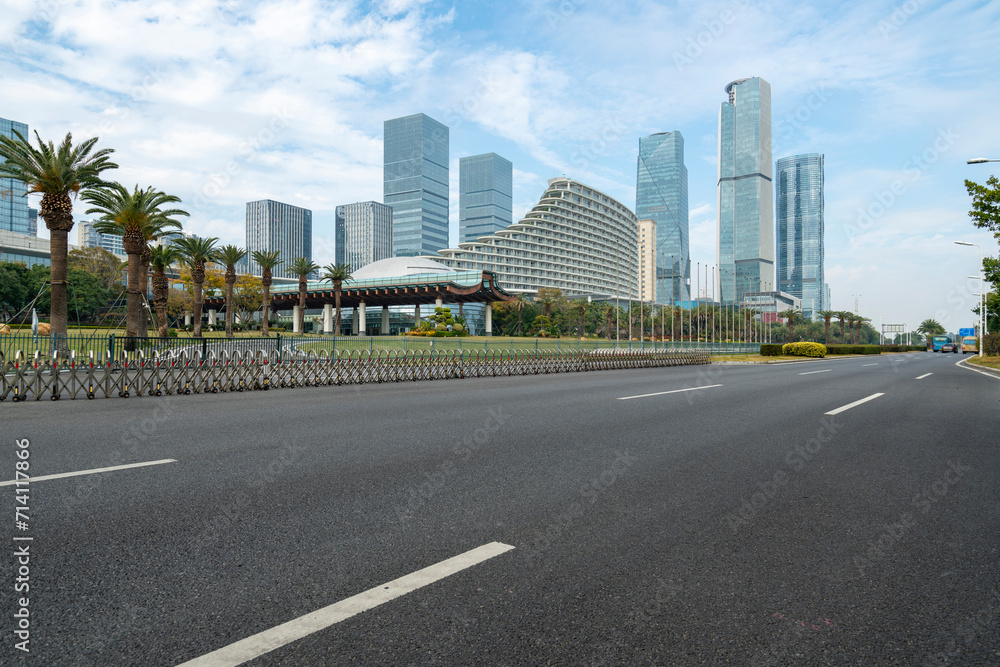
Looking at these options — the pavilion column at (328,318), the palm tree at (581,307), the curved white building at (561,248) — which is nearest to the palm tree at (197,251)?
the pavilion column at (328,318)

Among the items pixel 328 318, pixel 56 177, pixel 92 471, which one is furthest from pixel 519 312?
pixel 92 471

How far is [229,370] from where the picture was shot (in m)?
16.9

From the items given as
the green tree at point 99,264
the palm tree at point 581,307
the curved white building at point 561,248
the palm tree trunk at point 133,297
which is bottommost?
the palm tree trunk at point 133,297

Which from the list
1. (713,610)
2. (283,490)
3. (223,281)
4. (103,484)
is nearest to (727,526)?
(713,610)

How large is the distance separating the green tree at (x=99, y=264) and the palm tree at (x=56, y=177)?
2148 inches

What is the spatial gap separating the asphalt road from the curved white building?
149 m

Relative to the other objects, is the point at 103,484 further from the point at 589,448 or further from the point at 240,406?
the point at 240,406

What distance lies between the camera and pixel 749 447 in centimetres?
754

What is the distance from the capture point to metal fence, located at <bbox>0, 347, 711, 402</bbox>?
14.2m

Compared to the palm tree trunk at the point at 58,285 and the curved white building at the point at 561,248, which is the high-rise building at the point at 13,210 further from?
the palm tree trunk at the point at 58,285

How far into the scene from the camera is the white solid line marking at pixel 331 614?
2.52 meters

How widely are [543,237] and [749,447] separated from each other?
16657 centimetres

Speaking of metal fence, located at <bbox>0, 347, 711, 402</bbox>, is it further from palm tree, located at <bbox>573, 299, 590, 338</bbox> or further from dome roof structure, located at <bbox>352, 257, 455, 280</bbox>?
dome roof structure, located at <bbox>352, 257, 455, 280</bbox>

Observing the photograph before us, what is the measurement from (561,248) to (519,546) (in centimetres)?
17529
